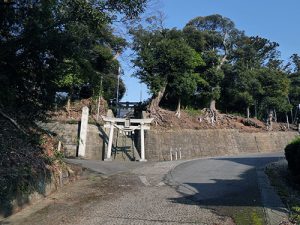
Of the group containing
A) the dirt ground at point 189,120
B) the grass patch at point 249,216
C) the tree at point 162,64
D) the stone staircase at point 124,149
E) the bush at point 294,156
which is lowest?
the grass patch at point 249,216

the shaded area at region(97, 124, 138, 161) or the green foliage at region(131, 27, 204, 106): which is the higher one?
the green foliage at region(131, 27, 204, 106)

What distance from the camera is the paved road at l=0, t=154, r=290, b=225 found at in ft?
22.4

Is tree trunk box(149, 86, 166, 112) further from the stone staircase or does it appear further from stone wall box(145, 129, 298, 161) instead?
the stone staircase

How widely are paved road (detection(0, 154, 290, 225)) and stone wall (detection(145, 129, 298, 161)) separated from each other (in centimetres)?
1666

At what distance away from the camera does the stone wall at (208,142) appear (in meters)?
29.4

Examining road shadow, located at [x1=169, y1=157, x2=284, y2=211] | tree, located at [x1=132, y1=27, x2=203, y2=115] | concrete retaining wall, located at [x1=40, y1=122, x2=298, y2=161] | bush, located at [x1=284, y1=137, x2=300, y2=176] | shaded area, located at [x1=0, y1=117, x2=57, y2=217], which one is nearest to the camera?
shaded area, located at [x1=0, y1=117, x2=57, y2=217]

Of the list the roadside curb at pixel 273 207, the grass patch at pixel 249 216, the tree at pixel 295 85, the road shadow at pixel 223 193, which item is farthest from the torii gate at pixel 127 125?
the tree at pixel 295 85

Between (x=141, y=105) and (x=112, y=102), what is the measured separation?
11.9ft

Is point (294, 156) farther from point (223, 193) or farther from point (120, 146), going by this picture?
point (120, 146)

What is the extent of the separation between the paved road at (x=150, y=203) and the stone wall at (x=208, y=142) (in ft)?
54.7

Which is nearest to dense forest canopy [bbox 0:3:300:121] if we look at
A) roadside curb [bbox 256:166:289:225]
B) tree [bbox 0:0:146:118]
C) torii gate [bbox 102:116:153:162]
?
tree [bbox 0:0:146:118]

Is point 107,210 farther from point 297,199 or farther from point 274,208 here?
point 297,199

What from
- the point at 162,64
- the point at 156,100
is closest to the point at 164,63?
the point at 162,64

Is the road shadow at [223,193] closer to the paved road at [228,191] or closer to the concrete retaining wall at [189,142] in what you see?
the paved road at [228,191]
